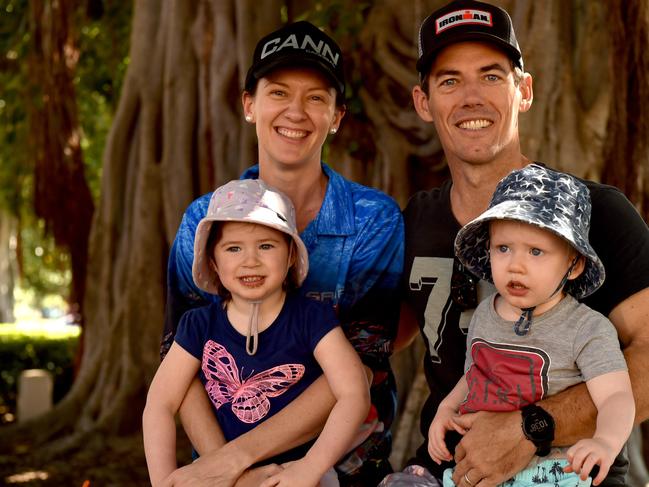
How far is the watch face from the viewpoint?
7.14ft

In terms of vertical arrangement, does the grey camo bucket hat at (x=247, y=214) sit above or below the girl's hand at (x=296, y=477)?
above

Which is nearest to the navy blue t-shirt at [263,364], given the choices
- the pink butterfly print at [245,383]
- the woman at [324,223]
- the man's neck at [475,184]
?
the pink butterfly print at [245,383]

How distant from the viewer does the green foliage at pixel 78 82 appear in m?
9.76

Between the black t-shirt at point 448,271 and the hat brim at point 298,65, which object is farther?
the hat brim at point 298,65

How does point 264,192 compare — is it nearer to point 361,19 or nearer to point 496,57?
point 496,57

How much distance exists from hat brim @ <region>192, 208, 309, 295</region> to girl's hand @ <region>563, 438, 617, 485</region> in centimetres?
94

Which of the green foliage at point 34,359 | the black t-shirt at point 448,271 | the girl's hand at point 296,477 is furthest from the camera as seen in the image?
the green foliage at point 34,359

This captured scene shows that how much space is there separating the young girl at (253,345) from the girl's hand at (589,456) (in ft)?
2.02

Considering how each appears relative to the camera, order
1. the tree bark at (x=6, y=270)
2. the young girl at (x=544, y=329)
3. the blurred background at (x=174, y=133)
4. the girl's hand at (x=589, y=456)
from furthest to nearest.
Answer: the tree bark at (x=6, y=270) < the blurred background at (x=174, y=133) < the young girl at (x=544, y=329) < the girl's hand at (x=589, y=456)

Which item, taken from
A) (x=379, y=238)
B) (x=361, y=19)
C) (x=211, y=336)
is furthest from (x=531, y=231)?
(x=361, y=19)

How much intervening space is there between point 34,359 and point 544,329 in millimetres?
11893

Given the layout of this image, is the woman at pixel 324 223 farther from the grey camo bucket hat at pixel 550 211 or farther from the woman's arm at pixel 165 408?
the grey camo bucket hat at pixel 550 211

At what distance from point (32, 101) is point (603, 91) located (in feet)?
18.4

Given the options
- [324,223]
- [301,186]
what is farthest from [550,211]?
[301,186]
